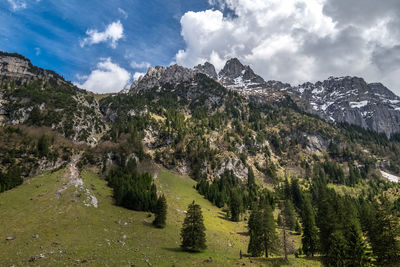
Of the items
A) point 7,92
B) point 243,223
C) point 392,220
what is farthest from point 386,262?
point 7,92

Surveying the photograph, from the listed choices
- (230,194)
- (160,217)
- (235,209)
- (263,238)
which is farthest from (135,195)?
(230,194)

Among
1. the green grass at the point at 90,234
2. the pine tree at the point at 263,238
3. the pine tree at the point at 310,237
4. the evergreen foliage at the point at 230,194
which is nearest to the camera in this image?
the green grass at the point at 90,234

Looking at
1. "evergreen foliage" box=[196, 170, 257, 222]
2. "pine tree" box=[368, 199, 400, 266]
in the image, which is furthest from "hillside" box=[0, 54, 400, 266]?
"evergreen foliage" box=[196, 170, 257, 222]

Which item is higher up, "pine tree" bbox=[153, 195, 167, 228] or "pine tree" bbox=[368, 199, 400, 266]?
"pine tree" bbox=[368, 199, 400, 266]

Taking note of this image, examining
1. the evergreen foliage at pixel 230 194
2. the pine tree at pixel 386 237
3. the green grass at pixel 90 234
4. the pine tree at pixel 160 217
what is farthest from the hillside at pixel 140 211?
the pine tree at pixel 160 217

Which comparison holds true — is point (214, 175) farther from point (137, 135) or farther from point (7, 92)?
point (7, 92)

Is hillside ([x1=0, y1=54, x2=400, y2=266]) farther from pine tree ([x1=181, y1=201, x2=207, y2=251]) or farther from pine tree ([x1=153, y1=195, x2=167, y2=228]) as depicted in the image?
pine tree ([x1=181, y1=201, x2=207, y2=251])

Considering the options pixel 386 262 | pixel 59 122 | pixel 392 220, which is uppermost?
pixel 59 122

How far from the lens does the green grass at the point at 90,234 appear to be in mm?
44219

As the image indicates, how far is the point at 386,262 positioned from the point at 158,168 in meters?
144

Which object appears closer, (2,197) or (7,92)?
(2,197)

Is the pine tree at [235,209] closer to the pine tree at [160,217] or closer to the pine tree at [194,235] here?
the pine tree at [160,217]

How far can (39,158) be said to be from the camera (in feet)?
387

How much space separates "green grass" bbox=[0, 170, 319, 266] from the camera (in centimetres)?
4422
